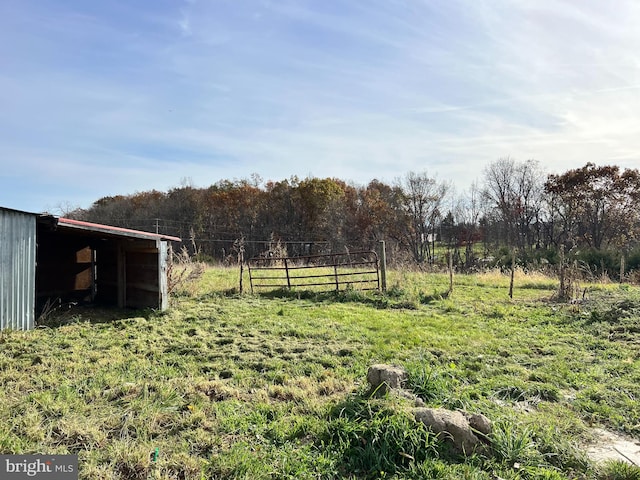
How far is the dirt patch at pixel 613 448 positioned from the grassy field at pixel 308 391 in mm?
91

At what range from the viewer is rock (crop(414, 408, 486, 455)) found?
274 centimetres

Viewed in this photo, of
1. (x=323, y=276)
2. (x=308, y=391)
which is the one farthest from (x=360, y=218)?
(x=308, y=391)

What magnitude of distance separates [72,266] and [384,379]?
8.88 meters

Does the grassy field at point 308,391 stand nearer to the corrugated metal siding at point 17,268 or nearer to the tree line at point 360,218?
the corrugated metal siding at point 17,268

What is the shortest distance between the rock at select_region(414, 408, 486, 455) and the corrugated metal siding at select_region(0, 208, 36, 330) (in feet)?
20.8

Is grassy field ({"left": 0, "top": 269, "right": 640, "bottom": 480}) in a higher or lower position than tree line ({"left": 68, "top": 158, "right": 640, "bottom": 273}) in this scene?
lower

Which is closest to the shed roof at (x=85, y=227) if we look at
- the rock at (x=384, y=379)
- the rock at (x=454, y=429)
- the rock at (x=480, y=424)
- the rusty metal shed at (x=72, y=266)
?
the rusty metal shed at (x=72, y=266)

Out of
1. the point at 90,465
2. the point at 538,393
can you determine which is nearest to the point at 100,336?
the point at 90,465

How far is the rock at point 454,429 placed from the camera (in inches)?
108

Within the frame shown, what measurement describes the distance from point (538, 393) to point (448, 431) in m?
1.69

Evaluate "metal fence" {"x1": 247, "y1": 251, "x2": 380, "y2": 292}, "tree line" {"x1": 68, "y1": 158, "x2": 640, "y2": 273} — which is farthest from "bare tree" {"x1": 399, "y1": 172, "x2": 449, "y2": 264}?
"metal fence" {"x1": 247, "y1": 251, "x2": 380, "y2": 292}

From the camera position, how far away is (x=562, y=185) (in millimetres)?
23516

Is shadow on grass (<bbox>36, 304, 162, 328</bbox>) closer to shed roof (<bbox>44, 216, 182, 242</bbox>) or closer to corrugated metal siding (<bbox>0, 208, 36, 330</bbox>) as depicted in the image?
corrugated metal siding (<bbox>0, 208, 36, 330</bbox>)

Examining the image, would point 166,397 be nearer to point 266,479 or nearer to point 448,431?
point 266,479
